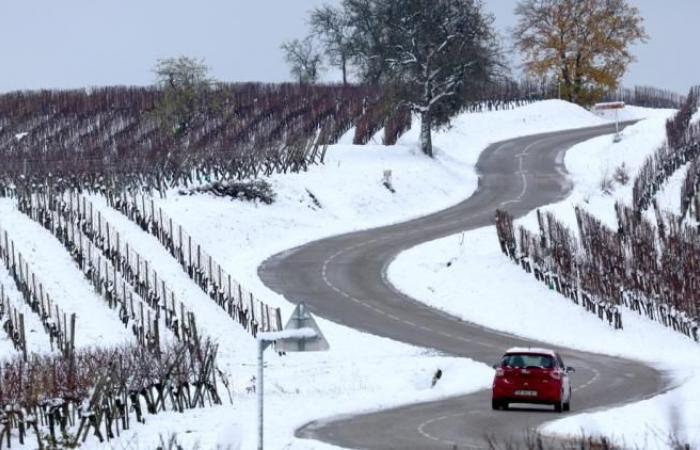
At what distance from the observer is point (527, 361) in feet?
107

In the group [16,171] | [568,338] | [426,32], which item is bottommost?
[568,338]

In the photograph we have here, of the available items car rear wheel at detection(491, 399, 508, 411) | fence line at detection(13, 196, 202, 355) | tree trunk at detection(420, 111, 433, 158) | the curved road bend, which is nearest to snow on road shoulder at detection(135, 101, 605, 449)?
tree trunk at detection(420, 111, 433, 158)

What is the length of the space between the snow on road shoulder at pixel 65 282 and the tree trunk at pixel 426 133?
30.3 m

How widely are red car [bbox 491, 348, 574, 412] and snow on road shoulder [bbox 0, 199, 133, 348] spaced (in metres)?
13.6

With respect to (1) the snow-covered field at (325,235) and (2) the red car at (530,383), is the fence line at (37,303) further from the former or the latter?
(2) the red car at (530,383)

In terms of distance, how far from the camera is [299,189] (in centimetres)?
6825

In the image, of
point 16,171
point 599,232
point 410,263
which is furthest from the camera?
point 16,171

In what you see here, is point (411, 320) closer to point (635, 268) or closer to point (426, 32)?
point (635, 268)

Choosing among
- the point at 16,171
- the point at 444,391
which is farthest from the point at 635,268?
the point at 16,171

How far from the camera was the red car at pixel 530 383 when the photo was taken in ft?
105

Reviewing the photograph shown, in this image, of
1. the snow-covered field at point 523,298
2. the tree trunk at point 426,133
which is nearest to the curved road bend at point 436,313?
the snow-covered field at point 523,298

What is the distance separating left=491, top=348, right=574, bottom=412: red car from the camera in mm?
32031

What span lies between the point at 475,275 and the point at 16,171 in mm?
20302

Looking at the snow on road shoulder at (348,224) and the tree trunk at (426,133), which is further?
the tree trunk at (426,133)
